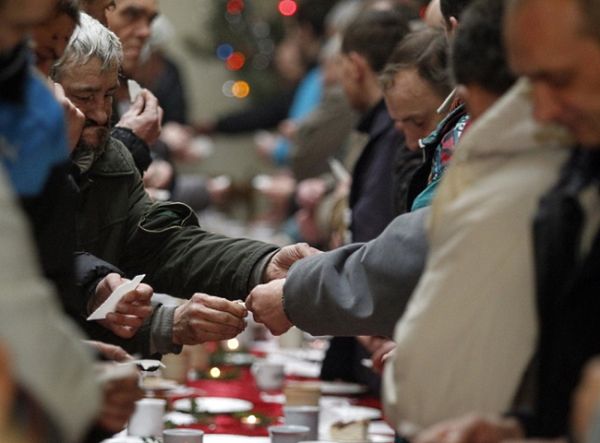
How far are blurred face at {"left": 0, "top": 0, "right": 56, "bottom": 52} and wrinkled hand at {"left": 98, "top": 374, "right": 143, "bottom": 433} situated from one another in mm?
533

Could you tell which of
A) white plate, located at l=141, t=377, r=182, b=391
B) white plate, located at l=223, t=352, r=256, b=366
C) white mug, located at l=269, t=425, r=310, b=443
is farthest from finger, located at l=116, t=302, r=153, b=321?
white plate, located at l=223, t=352, r=256, b=366

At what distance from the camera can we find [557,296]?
73.6 inches

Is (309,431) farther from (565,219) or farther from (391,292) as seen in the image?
(565,219)

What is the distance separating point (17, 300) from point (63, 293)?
566 mm

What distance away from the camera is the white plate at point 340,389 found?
13.7 feet

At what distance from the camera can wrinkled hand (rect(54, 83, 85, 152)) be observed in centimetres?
280

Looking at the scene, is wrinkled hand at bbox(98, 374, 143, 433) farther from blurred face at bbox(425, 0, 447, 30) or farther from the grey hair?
blurred face at bbox(425, 0, 447, 30)

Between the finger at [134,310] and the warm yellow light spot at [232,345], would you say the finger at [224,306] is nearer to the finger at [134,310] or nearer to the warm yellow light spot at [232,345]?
the finger at [134,310]

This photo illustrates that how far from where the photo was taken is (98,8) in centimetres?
334

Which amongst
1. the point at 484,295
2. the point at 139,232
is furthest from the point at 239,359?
the point at 484,295

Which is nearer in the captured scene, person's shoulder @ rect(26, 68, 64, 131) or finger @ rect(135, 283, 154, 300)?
person's shoulder @ rect(26, 68, 64, 131)

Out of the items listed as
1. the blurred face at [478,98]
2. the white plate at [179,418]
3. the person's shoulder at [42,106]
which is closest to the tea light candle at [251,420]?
the white plate at [179,418]

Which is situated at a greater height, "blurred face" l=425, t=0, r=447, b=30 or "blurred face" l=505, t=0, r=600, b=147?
"blurred face" l=505, t=0, r=600, b=147

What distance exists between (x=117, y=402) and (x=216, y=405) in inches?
66.4
